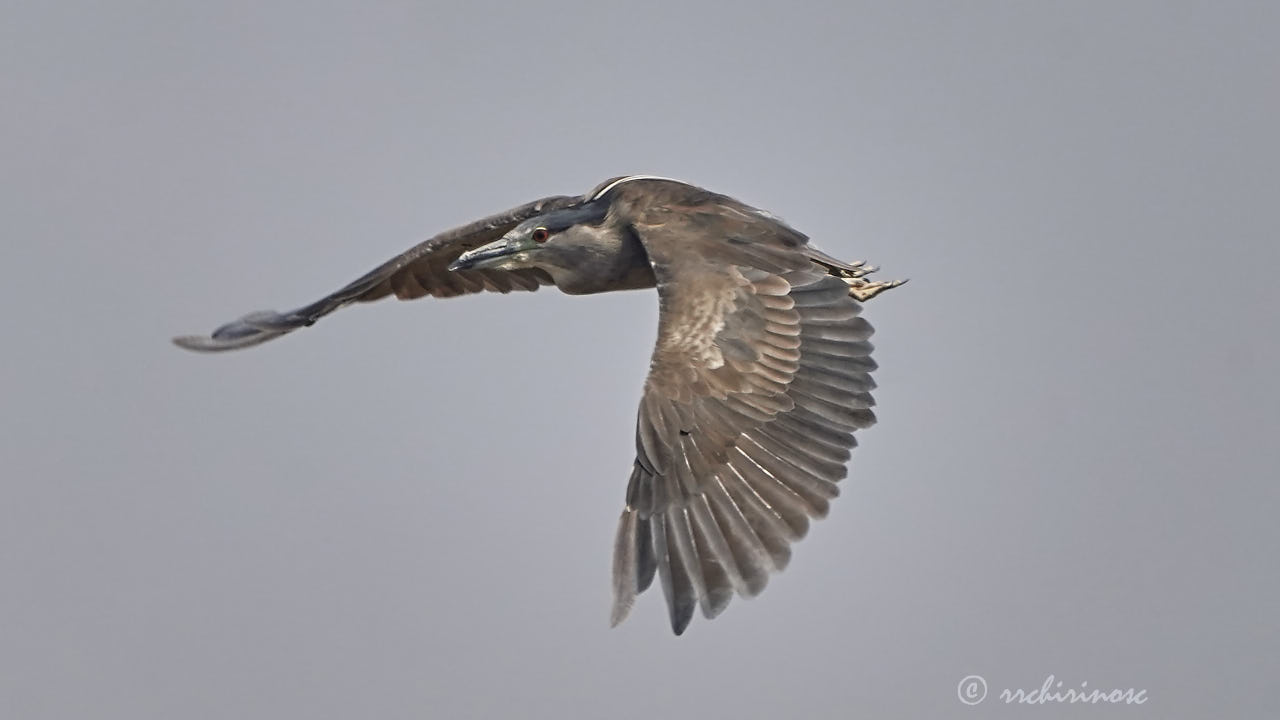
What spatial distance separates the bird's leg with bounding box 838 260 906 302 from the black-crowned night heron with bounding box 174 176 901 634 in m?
0.02

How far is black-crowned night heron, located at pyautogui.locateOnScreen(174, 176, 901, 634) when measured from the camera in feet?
35.1

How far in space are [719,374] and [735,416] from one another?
0.31 meters

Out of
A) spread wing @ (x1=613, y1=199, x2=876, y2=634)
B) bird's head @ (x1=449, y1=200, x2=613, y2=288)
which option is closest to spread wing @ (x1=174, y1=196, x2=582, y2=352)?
bird's head @ (x1=449, y1=200, x2=613, y2=288)

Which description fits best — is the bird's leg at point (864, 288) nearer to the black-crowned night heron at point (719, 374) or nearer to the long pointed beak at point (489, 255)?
the black-crowned night heron at point (719, 374)

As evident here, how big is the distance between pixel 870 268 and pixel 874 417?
8.63 ft

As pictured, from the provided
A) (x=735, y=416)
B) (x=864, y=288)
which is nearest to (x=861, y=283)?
(x=864, y=288)

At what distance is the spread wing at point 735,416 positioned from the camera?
1062cm

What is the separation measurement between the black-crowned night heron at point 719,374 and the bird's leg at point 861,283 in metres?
0.02

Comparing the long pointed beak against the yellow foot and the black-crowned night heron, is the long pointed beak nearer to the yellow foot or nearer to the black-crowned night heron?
the black-crowned night heron

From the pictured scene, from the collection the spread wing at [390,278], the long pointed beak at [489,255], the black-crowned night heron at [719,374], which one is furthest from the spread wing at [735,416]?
the spread wing at [390,278]

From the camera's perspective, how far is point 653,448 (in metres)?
11.1

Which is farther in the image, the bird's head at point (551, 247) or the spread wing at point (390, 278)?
the spread wing at point (390, 278)

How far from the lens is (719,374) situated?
37.7ft

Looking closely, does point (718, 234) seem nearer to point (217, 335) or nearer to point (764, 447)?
point (764, 447)
